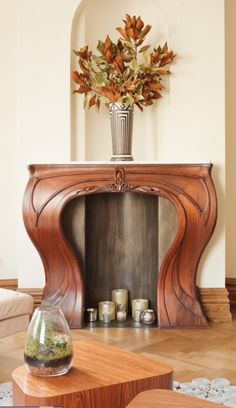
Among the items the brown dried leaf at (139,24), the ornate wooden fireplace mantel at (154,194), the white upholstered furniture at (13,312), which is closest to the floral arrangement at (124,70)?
the brown dried leaf at (139,24)

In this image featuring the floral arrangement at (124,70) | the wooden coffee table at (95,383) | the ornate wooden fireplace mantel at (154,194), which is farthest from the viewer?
the floral arrangement at (124,70)

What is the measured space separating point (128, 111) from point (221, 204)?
3.32 feet

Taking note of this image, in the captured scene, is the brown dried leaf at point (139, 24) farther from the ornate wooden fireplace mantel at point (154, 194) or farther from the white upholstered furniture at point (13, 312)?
the white upholstered furniture at point (13, 312)

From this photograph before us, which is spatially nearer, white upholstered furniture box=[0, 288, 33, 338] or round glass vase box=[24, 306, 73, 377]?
round glass vase box=[24, 306, 73, 377]

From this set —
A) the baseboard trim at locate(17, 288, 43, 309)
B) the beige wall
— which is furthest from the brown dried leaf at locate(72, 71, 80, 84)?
the baseboard trim at locate(17, 288, 43, 309)

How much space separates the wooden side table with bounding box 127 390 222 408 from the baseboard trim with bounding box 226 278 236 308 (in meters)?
3.15

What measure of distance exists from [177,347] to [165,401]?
6.61 feet

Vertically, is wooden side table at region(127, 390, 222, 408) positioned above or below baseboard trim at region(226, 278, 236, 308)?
above

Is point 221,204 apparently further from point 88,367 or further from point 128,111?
point 88,367

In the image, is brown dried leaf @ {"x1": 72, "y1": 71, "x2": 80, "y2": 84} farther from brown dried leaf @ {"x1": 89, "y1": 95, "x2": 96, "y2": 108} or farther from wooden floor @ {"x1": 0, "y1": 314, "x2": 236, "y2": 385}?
wooden floor @ {"x1": 0, "y1": 314, "x2": 236, "y2": 385}

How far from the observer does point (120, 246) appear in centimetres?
454

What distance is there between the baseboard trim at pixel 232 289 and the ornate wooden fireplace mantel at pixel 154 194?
66 cm

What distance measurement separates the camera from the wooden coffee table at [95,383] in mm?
1872

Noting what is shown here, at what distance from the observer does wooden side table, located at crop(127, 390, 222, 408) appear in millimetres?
1640
